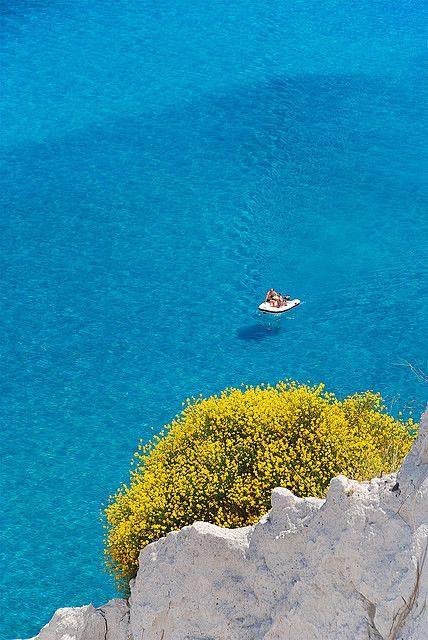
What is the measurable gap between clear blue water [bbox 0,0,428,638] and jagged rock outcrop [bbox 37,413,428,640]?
481cm

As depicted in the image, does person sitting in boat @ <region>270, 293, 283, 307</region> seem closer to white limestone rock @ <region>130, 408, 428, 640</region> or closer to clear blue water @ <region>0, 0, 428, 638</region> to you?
clear blue water @ <region>0, 0, 428, 638</region>

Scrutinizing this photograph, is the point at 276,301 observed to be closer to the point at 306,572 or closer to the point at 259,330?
the point at 259,330

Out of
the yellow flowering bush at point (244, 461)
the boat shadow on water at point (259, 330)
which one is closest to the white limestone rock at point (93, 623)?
the yellow flowering bush at point (244, 461)

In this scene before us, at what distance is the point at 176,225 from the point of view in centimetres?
2305

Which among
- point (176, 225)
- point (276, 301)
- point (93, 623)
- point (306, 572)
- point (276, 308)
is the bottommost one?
point (176, 225)

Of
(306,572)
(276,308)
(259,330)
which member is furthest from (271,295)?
(306,572)

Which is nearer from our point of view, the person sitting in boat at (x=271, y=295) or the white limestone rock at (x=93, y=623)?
the white limestone rock at (x=93, y=623)

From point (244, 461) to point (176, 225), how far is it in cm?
1265

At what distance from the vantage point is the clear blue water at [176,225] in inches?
675

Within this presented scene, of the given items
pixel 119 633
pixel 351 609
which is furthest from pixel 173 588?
pixel 351 609

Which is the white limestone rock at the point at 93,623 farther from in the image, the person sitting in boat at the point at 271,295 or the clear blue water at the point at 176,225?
the person sitting in boat at the point at 271,295

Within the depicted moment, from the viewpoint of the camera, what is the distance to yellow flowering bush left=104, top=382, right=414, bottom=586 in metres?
10.6

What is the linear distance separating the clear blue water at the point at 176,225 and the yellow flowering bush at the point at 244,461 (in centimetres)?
360

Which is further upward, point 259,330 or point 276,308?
point 276,308
